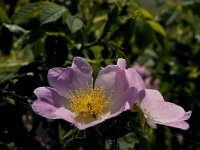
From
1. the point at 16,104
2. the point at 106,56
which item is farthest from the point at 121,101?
the point at 106,56

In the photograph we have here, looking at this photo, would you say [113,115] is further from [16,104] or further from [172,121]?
[16,104]

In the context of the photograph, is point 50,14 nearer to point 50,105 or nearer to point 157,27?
point 50,105

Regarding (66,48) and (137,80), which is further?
(66,48)

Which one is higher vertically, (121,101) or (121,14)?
(121,101)

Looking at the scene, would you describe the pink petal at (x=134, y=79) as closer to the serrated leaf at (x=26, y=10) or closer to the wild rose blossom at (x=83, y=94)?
the wild rose blossom at (x=83, y=94)

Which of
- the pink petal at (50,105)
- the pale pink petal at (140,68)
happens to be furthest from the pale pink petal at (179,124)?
the pale pink petal at (140,68)

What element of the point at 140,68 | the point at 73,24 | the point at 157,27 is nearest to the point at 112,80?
the point at 73,24
